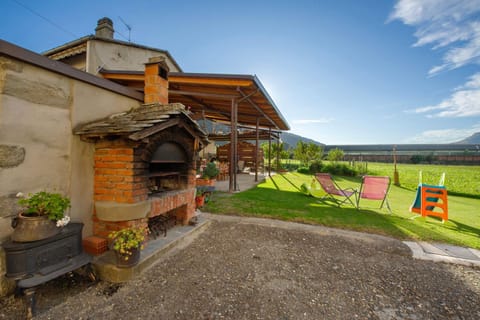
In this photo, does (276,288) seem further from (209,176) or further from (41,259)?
(209,176)

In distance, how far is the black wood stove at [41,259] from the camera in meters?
1.55

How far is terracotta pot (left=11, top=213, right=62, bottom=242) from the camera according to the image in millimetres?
1584

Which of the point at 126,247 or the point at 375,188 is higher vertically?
the point at 375,188

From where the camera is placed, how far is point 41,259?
169 centimetres

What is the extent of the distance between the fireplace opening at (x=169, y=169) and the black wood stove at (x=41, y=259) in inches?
46.2

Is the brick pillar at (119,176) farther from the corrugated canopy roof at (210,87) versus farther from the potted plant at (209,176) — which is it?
the corrugated canopy roof at (210,87)

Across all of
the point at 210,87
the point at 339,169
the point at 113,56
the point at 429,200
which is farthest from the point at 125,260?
the point at 339,169

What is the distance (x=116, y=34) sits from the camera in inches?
374

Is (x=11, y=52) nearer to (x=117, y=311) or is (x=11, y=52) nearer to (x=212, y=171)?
(x=117, y=311)

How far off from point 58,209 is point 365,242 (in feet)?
13.8

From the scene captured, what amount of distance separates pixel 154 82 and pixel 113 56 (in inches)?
283

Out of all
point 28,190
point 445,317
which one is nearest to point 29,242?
point 28,190

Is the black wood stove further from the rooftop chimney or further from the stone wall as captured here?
the rooftop chimney

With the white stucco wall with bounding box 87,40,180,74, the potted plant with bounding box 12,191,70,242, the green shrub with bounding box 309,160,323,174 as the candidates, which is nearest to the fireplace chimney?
the potted plant with bounding box 12,191,70,242
